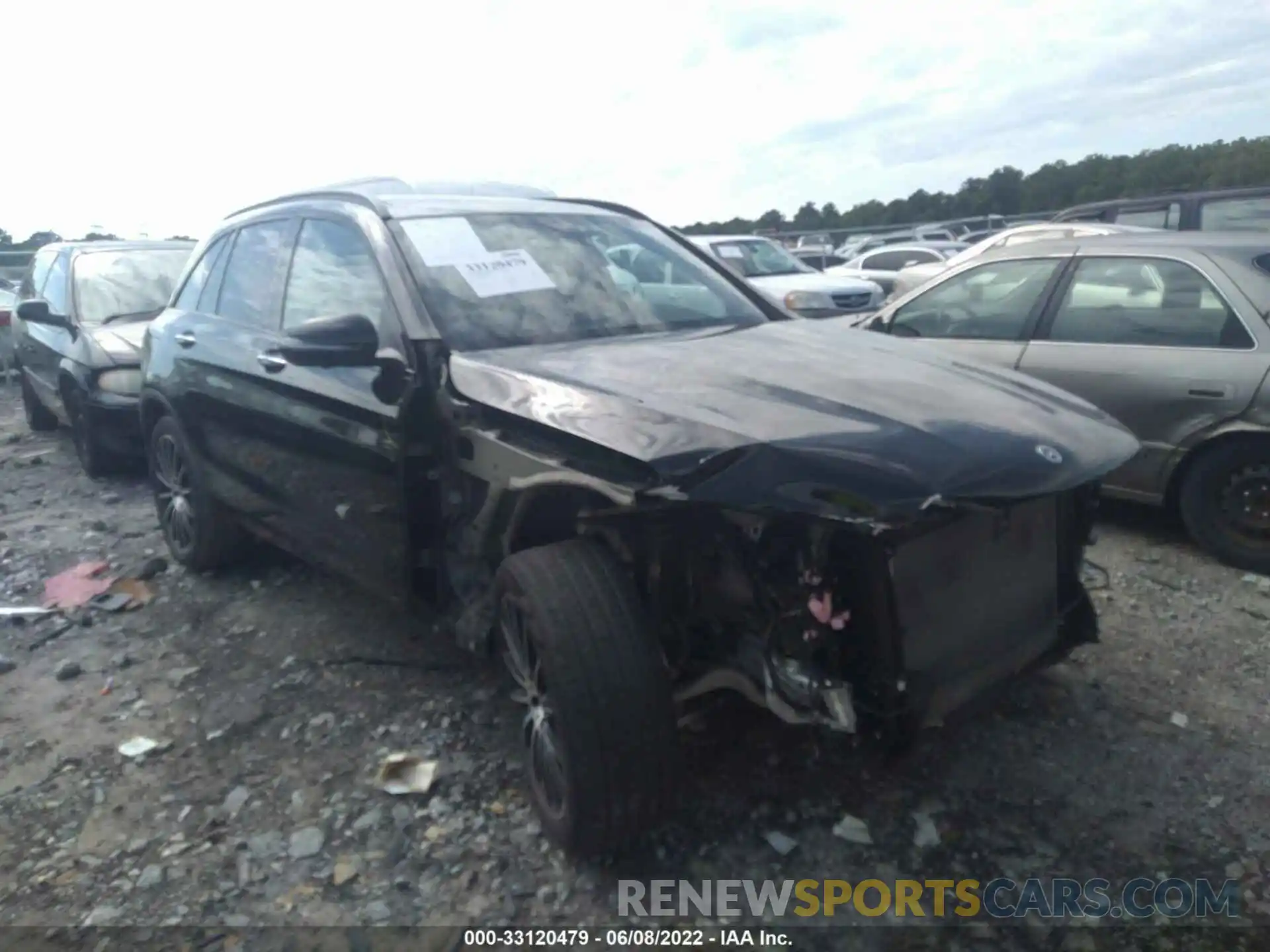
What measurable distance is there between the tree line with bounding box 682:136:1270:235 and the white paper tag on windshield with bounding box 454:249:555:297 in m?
26.2

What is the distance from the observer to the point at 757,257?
1309cm

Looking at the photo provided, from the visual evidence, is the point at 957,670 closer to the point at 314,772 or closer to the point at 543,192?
the point at 314,772

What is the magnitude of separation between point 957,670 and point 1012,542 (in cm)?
41

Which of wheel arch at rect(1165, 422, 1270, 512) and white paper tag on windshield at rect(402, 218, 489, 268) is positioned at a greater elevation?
white paper tag on windshield at rect(402, 218, 489, 268)

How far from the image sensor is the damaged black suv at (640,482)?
245cm

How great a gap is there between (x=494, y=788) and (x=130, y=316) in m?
5.89

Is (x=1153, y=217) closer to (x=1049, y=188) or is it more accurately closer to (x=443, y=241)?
(x=443, y=241)

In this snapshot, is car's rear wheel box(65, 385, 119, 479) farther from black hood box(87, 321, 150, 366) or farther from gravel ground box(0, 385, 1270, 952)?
gravel ground box(0, 385, 1270, 952)

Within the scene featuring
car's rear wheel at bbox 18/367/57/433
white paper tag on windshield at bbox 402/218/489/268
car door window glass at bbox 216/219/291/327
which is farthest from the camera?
car's rear wheel at bbox 18/367/57/433

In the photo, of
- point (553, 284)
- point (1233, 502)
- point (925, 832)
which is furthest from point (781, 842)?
point (1233, 502)

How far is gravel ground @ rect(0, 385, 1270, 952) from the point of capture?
9.03ft

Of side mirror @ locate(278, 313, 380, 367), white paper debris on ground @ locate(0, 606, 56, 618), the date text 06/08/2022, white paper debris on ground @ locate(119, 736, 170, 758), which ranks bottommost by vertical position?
the date text 06/08/2022

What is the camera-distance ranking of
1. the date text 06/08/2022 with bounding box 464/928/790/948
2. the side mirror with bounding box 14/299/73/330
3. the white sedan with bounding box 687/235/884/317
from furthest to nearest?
1. the white sedan with bounding box 687/235/884/317
2. the side mirror with bounding box 14/299/73/330
3. the date text 06/08/2022 with bounding box 464/928/790/948

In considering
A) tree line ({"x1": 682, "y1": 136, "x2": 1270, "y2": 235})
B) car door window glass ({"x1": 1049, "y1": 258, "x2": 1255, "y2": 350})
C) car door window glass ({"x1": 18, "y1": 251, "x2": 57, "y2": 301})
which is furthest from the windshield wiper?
tree line ({"x1": 682, "y1": 136, "x2": 1270, "y2": 235})
